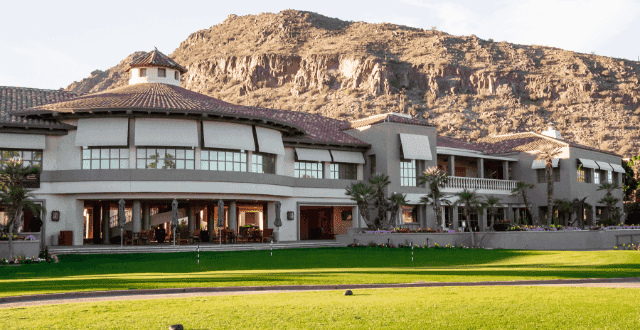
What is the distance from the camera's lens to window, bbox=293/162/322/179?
141ft

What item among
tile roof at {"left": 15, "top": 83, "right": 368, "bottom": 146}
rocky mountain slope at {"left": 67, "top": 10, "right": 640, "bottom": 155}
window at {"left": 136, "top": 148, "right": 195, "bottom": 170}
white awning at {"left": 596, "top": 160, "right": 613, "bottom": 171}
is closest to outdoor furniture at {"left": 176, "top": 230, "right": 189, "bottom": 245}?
window at {"left": 136, "top": 148, "right": 195, "bottom": 170}

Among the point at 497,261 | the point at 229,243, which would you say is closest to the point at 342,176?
the point at 229,243

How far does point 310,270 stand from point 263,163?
66.3 ft

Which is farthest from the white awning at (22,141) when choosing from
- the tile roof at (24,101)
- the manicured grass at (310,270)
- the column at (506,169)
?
the column at (506,169)

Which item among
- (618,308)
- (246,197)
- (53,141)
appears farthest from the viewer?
(246,197)

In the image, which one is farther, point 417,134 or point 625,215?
point 625,215

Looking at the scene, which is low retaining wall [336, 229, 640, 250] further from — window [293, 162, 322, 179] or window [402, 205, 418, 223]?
window [402, 205, 418, 223]

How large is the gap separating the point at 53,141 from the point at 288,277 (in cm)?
2329

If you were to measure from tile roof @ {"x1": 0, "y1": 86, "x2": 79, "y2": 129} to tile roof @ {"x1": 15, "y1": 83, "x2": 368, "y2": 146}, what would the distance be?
63 cm

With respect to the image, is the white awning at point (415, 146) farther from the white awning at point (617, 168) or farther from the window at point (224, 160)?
the white awning at point (617, 168)

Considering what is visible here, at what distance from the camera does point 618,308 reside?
10.5 meters

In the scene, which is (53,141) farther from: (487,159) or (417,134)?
(487,159)

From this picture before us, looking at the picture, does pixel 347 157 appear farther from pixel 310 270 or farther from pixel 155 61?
pixel 310 270

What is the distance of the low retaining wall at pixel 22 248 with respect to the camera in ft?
89.6
